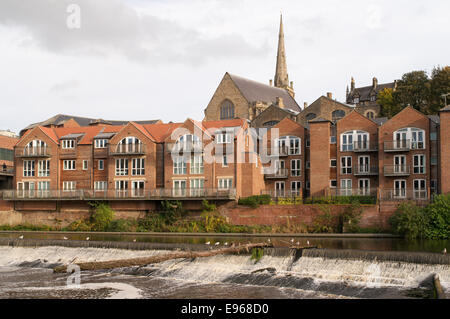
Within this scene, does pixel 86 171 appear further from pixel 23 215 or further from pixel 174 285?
pixel 174 285

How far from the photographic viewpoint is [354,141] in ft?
165

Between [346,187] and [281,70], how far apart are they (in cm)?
5760

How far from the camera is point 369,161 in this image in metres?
50.0

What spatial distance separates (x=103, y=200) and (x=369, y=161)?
24421mm

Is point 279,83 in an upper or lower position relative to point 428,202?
upper

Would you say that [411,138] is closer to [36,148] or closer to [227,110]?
[36,148]

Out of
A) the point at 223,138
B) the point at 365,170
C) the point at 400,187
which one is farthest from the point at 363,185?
the point at 223,138

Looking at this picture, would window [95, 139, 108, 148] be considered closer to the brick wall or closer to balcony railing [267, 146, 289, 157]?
the brick wall

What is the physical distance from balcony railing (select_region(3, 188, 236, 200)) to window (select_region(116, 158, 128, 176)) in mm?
1825

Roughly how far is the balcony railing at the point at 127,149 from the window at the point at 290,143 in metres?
13.2

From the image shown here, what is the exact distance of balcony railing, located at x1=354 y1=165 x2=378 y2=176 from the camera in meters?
49.3

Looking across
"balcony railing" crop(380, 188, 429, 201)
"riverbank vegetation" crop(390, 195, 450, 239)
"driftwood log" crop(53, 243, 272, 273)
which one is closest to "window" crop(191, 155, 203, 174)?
"balcony railing" crop(380, 188, 429, 201)
